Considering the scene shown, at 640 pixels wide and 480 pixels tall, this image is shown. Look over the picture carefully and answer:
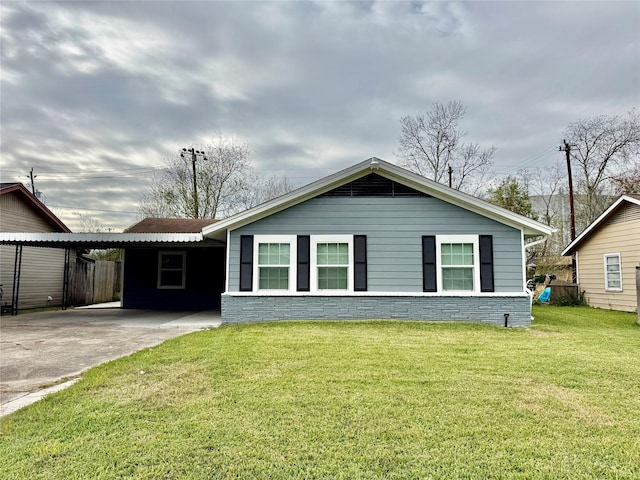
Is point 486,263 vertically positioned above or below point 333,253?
below

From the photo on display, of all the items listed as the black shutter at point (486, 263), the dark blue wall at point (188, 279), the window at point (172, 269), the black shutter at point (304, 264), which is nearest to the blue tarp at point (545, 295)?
the black shutter at point (486, 263)

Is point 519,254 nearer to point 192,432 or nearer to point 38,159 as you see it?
point 192,432

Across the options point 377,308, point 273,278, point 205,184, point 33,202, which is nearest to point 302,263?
point 273,278

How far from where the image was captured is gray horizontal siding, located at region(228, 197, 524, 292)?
9.38 meters

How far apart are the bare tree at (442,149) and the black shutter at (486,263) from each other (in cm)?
1660

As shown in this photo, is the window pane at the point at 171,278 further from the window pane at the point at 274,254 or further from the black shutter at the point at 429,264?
the black shutter at the point at 429,264

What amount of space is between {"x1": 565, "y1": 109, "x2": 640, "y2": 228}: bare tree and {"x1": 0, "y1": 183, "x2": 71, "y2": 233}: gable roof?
25174 mm

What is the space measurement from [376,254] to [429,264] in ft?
4.07

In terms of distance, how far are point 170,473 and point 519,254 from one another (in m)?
8.78

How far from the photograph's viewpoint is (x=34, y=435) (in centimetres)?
317

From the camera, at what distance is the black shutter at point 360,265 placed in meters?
9.51

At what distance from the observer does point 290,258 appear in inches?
379

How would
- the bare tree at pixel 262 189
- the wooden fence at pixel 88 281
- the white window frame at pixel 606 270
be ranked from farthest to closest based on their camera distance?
the bare tree at pixel 262 189, the wooden fence at pixel 88 281, the white window frame at pixel 606 270

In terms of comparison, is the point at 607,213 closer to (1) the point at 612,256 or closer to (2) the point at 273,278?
(1) the point at 612,256
